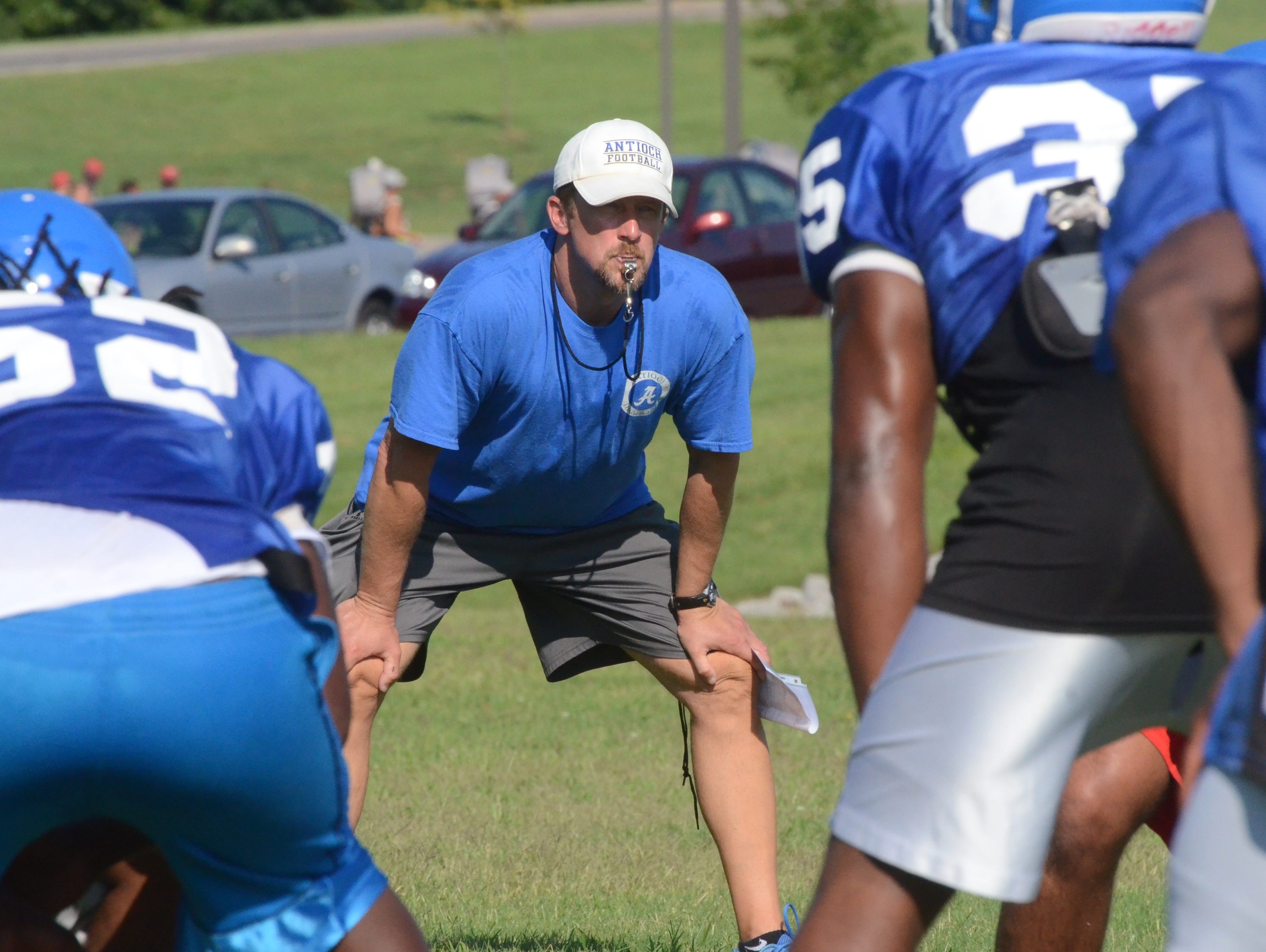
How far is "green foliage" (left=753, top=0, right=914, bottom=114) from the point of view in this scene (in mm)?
26406

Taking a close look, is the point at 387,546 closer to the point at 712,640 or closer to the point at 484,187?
the point at 712,640

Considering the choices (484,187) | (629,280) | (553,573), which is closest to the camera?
(629,280)

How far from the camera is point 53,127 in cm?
4069

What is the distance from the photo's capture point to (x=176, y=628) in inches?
91.2

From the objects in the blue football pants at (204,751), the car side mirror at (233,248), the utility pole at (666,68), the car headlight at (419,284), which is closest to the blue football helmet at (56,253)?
the blue football pants at (204,751)

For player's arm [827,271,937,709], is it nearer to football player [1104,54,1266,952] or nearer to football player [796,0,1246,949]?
football player [796,0,1246,949]

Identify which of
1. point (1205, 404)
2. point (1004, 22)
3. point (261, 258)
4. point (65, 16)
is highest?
point (1004, 22)

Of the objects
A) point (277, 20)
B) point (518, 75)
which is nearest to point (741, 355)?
point (518, 75)

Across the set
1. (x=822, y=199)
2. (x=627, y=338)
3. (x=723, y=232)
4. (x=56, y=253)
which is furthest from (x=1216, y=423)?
(x=723, y=232)

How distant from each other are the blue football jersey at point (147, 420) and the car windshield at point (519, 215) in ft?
43.5

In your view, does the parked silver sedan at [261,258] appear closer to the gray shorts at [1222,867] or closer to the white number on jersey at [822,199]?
the white number on jersey at [822,199]

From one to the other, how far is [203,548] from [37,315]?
454 mm

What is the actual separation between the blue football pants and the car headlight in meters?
13.1

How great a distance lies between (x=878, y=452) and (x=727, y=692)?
2049 mm
